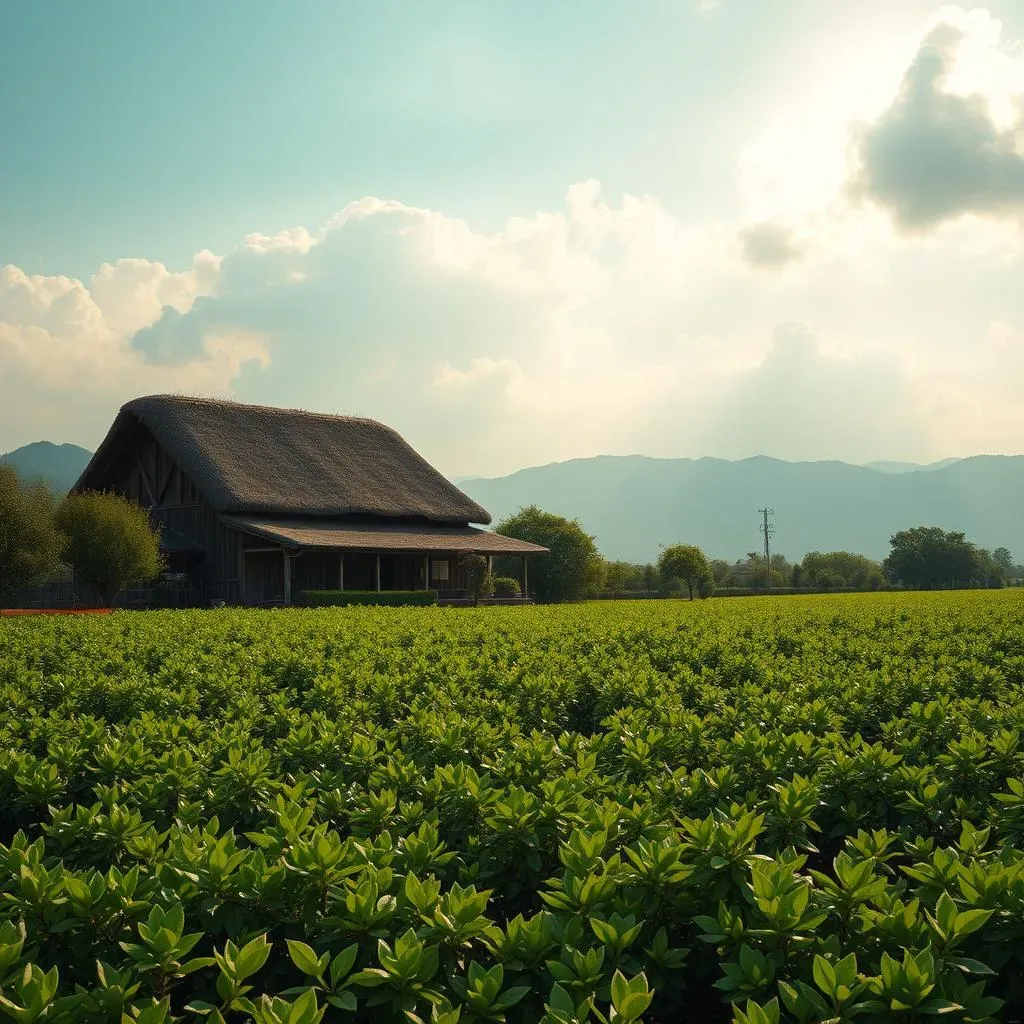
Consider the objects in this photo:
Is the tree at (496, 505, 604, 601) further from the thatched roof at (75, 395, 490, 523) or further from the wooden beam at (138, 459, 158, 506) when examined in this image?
the wooden beam at (138, 459, 158, 506)

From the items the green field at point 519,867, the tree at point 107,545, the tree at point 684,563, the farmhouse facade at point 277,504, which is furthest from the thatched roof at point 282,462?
the green field at point 519,867

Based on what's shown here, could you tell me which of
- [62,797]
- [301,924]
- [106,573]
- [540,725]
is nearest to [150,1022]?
[301,924]

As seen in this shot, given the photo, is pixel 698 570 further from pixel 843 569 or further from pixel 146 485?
pixel 843 569

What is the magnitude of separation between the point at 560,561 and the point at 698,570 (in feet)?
43.5

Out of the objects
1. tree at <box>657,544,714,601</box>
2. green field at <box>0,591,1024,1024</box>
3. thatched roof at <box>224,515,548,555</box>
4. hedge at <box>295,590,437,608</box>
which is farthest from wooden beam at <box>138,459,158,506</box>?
green field at <box>0,591,1024,1024</box>

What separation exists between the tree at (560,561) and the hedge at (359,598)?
1859cm

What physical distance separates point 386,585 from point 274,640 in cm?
3151

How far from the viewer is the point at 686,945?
9.71 ft

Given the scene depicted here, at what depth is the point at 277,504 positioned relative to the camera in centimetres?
3962

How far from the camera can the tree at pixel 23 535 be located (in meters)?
31.8

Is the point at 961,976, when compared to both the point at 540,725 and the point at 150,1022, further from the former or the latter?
the point at 540,725

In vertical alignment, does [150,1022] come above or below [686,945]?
above

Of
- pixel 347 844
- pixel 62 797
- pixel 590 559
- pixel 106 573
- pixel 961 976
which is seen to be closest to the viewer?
pixel 961 976

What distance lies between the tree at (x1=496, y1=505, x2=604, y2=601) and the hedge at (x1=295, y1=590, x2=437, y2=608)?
61.0 ft
